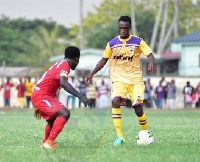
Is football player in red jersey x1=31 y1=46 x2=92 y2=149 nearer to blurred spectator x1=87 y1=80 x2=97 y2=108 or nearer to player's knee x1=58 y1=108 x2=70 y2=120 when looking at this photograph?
player's knee x1=58 y1=108 x2=70 y2=120

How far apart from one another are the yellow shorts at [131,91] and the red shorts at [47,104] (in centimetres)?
149

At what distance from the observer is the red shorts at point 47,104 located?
11578 millimetres

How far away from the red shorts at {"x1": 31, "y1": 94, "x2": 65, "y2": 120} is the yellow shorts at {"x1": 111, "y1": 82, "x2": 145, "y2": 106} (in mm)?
1494

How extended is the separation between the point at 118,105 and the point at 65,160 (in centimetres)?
299

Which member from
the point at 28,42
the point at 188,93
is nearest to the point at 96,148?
the point at 188,93

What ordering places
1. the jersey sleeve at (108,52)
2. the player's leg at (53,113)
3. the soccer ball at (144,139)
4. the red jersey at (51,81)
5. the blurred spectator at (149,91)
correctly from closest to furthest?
the player's leg at (53,113), the red jersey at (51,81), the soccer ball at (144,139), the jersey sleeve at (108,52), the blurred spectator at (149,91)

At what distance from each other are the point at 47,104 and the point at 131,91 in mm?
1906

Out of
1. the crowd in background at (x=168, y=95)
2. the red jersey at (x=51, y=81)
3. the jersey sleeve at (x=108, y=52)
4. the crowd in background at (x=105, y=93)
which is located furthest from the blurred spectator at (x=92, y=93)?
the red jersey at (x=51, y=81)

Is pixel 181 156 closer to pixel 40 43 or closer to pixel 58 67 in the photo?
pixel 58 67

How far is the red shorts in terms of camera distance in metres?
11.6

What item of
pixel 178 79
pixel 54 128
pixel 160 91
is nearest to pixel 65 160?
pixel 54 128

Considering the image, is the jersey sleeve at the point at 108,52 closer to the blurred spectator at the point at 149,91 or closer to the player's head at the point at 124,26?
the player's head at the point at 124,26

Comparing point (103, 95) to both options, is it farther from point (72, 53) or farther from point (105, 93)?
point (72, 53)

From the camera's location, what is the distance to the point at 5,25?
11338 cm
